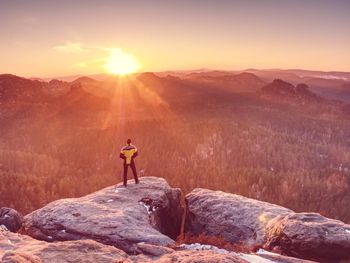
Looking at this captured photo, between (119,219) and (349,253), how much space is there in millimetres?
16589

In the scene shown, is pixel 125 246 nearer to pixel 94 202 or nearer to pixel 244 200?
pixel 94 202

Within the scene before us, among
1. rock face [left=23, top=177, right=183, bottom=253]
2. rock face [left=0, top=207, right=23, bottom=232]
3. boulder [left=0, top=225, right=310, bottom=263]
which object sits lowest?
rock face [left=0, top=207, right=23, bottom=232]

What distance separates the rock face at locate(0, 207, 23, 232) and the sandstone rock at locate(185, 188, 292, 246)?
1602cm

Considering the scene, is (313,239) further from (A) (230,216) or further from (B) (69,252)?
(B) (69,252)

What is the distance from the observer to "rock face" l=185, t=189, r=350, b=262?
28125 mm

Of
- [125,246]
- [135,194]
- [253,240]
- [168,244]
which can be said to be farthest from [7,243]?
[253,240]

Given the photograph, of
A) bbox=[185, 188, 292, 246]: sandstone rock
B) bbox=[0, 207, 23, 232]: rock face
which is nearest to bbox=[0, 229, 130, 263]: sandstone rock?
bbox=[0, 207, 23, 232]: rock face

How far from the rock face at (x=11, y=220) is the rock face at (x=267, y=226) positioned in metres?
16.0

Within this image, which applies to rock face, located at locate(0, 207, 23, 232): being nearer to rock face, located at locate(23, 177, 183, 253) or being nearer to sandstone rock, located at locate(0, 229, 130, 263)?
rock face, located at locate(23, 177, 183, 253)

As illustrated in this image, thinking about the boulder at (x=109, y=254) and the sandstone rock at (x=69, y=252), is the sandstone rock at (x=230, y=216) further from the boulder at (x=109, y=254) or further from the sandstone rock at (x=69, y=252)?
the sandstone rock at (x=69, y=252)

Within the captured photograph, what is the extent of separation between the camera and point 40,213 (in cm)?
3338

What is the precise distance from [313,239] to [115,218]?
14475mm

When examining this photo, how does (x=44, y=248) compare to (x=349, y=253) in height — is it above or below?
above

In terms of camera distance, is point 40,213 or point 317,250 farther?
point 40,213
